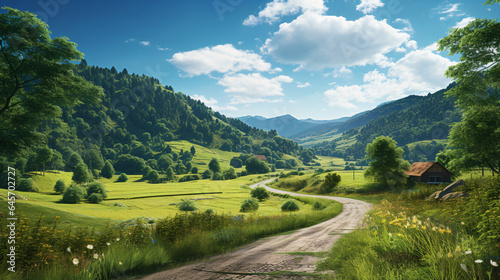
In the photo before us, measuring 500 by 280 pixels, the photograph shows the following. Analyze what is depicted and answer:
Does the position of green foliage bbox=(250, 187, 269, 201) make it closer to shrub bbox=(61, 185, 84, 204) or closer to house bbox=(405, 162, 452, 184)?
house bbox=(405, 162, 452, 184)

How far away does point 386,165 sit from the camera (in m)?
54.5

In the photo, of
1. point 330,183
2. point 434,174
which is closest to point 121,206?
point 330,183

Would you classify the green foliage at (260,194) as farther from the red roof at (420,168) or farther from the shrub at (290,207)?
the red roof at (420,168)

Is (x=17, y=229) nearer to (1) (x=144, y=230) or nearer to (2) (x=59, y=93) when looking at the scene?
(1) (x=144, y=230)

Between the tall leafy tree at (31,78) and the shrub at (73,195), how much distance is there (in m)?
42.3

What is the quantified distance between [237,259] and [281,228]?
7.51 meters

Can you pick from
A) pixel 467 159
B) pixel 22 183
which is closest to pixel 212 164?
pixel 22 183

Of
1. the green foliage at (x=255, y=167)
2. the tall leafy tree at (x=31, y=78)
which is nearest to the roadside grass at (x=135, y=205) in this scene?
the tall leafy tree at (x=31, y=78)

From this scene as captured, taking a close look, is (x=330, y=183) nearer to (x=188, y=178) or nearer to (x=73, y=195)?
(x=73, y=195)

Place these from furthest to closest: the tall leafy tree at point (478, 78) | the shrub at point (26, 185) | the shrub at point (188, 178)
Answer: the shrub at point (188, 178)
the shrub at point (26, 185)
the tall leafy tree at point (478, 78)

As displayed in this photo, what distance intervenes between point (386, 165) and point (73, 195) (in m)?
76.1

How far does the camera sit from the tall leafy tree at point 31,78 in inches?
575


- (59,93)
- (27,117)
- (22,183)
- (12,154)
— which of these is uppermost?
(59,93)

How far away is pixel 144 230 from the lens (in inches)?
378
